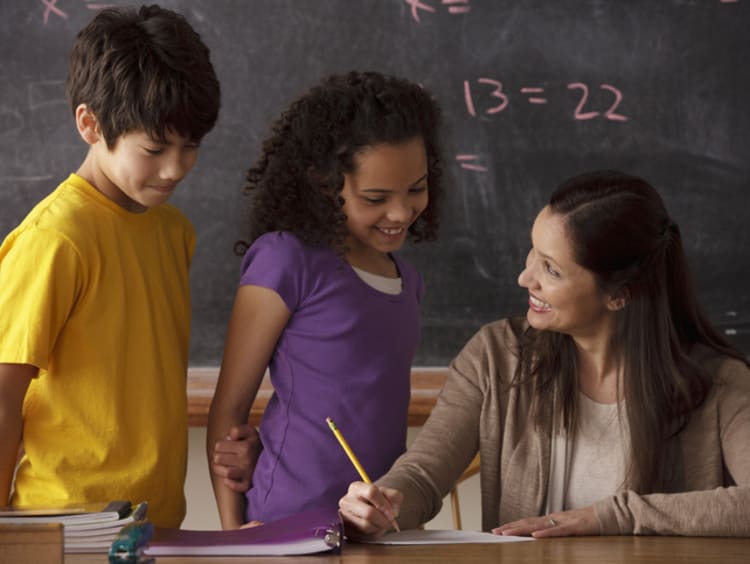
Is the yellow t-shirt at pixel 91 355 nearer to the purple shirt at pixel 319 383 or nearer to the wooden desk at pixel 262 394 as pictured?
the purple shirt at pixel 319 383

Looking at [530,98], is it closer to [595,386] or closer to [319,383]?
[595,386]

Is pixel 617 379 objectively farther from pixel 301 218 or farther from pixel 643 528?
pixel 301 218

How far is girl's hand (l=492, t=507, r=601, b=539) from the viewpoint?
1.54 m

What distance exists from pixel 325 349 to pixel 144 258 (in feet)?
1.12

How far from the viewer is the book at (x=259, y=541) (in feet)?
4.50

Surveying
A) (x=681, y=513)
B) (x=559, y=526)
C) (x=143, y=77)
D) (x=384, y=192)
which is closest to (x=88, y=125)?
(x=143, y=77)

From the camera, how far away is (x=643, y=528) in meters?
1.57

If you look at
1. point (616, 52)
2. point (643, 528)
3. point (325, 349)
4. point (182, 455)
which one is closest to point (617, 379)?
point (643, 528)

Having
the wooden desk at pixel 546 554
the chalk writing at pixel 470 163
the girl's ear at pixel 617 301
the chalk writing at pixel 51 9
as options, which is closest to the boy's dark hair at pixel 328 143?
the girl's ear at pixel 617 301

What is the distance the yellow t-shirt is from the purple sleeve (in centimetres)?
17

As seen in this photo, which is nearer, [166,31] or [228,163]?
[166,31]

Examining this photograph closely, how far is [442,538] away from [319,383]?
1.45 feet

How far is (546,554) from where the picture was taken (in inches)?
55.1

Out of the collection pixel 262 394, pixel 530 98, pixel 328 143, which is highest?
pixel 530 98
